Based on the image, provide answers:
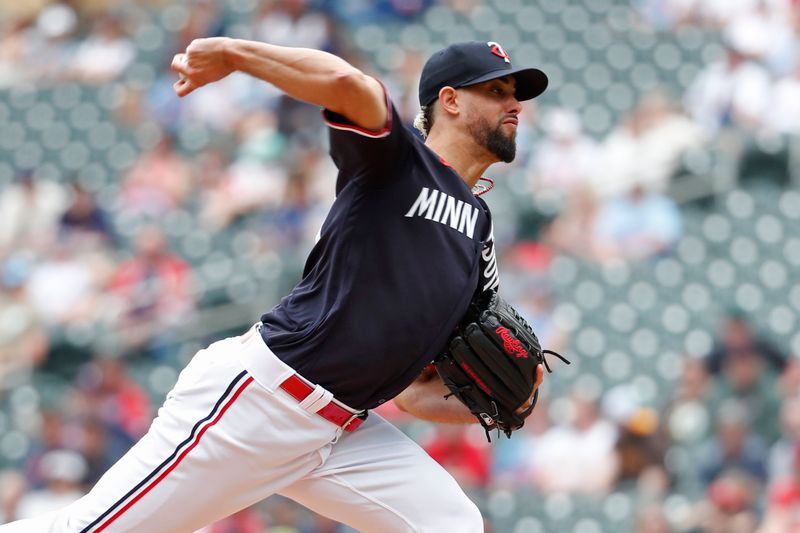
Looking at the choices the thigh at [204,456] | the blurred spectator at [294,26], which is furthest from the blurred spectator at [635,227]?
the thigh at [204,456]

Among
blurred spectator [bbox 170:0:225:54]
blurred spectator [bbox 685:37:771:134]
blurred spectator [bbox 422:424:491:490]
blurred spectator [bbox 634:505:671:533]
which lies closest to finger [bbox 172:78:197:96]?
blurred spectator [bbox 422:424:491:490]

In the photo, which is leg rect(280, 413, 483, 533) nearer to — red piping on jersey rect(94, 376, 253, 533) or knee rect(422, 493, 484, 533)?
knee rect(422, 493, 484, 533)

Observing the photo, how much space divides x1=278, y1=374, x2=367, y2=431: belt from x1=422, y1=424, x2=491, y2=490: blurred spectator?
3.35 metres

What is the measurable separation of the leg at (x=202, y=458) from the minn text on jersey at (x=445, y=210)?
59 centimetres

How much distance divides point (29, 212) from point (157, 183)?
932 mm

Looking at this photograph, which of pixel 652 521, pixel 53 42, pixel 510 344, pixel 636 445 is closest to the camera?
pixel 510 344

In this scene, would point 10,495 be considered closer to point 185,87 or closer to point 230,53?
point 185,87

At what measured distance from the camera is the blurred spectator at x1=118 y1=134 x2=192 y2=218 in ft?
28.2

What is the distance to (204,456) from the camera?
3.04 m

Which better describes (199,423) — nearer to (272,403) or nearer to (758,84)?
(272,403)

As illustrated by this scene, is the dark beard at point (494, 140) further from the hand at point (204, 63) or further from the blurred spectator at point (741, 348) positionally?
the blurred spectator at point (741, 348)

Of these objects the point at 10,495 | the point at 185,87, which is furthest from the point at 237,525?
the point at 185,87

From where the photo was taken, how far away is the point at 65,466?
6574 mm

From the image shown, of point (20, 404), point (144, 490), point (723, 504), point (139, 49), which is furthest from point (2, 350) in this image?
point (144, 490)
